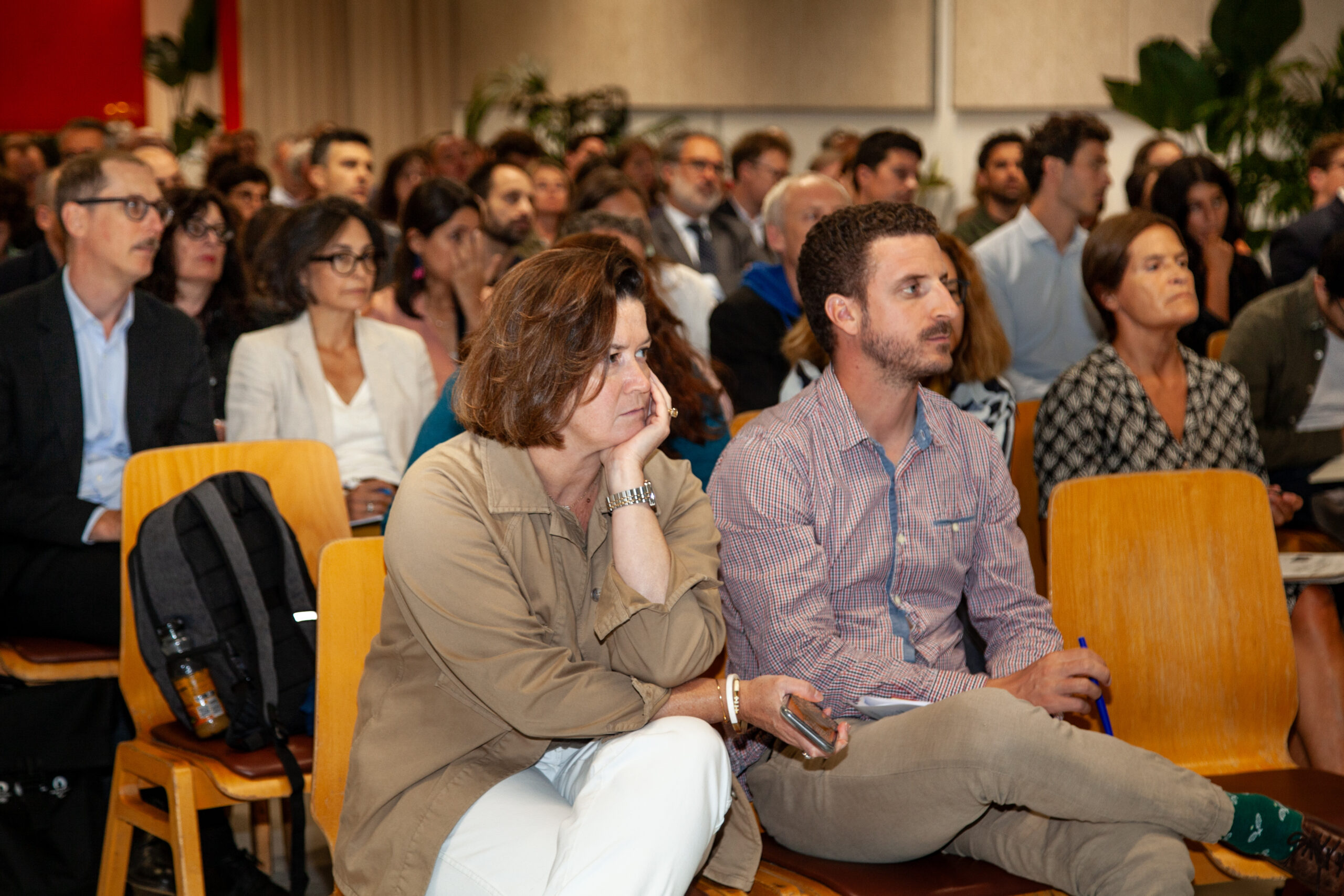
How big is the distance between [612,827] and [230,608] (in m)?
1.04

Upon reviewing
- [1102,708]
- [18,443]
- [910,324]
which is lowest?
[1102,708]

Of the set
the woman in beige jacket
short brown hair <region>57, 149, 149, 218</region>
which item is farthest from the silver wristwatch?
short brown hair <region>57, 149, 149, 218</region>

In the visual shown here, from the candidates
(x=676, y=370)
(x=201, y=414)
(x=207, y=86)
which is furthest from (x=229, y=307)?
(x=207, y=86)

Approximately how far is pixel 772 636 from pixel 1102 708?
1.73ft

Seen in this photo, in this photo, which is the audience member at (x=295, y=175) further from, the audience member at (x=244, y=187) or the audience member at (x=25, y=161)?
the audience member at (x=25, y=161)

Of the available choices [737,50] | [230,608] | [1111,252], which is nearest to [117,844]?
[230,608]

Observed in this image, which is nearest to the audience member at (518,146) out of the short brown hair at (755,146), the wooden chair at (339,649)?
the short brown hair at (755,146)

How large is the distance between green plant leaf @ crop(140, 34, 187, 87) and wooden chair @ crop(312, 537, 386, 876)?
10024 mm

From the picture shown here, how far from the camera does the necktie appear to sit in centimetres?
598

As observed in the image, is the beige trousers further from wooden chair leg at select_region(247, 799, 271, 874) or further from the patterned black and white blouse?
wooden chair leg at select_region(247, 799, 271, 874)

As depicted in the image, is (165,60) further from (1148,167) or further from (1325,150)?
(1325,150)

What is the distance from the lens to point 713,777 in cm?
161

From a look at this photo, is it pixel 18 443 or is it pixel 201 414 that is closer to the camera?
pixel 18 443

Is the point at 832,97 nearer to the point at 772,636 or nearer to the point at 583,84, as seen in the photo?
the point at 583,84
